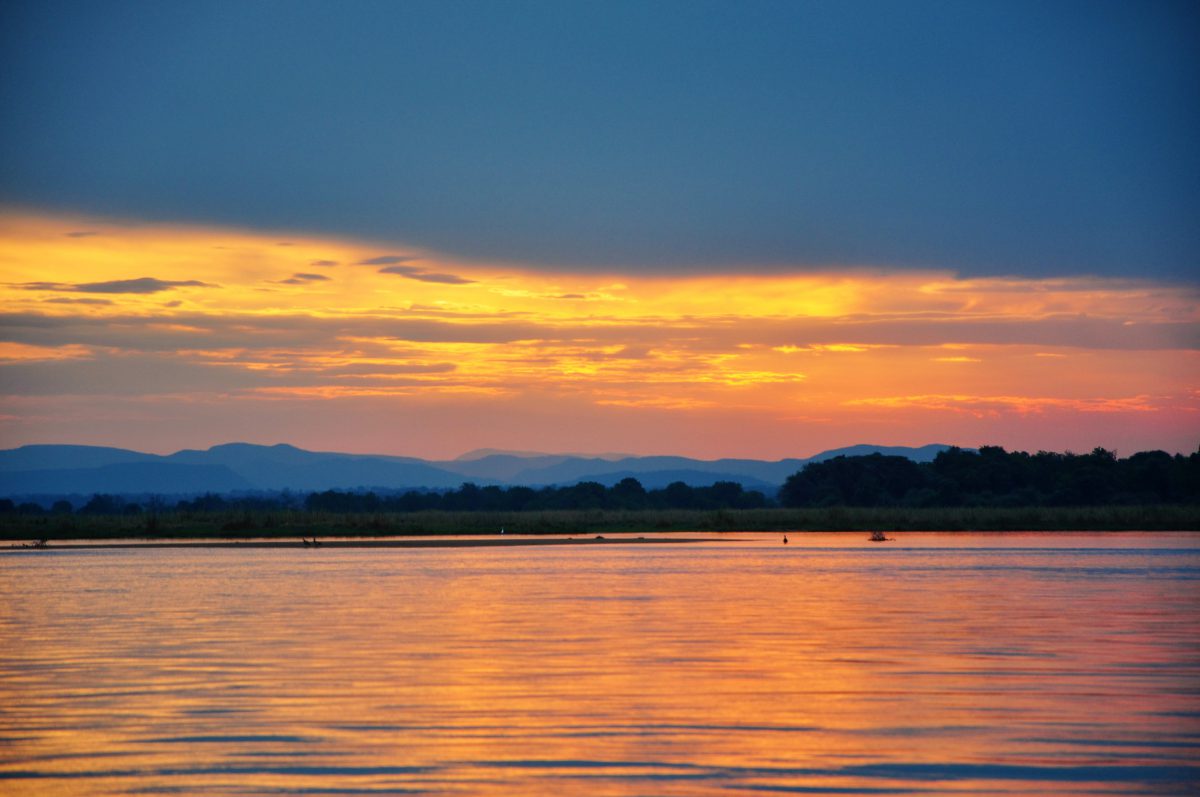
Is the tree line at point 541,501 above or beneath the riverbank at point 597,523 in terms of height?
above

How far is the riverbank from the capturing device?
88688 millimetres

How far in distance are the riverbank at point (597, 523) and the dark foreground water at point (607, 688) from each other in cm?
5012

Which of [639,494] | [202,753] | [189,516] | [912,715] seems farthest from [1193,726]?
[639,494]

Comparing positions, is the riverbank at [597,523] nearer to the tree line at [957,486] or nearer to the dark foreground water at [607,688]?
the tree line at [957,486]

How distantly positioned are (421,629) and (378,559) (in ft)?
109

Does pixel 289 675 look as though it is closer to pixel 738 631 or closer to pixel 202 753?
pixel 202 753

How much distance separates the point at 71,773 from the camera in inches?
541

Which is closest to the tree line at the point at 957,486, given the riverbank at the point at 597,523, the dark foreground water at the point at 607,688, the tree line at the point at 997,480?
the tree line at the point at 997,480

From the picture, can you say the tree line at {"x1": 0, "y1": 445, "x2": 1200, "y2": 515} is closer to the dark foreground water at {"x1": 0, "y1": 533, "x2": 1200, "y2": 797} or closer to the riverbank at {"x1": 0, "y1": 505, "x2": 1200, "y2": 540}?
the riverbank at {"x1": 0, "y1": 505, "x2": 1200, "y2": 540}

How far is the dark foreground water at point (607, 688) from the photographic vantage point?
13609 millimetres

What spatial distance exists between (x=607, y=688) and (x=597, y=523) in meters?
86.6

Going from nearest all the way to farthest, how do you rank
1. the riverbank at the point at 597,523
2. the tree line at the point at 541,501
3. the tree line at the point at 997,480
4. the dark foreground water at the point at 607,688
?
the dark foreground water at the point at 607,688 < the riverbank at the point at 597,523 < the tree line at the point at 997,480 < the tree line at the point at 541,501

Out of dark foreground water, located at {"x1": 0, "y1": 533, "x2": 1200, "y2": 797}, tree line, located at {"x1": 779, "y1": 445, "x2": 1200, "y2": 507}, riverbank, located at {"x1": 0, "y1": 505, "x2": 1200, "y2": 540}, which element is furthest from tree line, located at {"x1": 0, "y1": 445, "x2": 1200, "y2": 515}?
dark foreground water, located at {"x1": 0, "y1": 533, "x2": 1200, "y2": 797}

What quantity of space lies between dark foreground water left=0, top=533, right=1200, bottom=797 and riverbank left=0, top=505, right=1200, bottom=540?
50.1 metres
